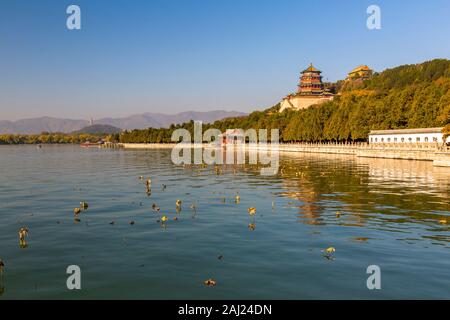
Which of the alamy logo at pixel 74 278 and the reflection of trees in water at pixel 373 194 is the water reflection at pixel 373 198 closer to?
the reflection of trees in water at pixel 373 194

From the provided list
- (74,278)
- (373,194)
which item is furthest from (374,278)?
(373,194)

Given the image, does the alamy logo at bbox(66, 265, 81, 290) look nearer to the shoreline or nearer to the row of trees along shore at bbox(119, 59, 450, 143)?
the shoreline

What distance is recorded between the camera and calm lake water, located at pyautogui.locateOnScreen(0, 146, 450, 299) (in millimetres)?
13797

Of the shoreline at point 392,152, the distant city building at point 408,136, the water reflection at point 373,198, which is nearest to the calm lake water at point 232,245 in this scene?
the water reflection at point 373,198

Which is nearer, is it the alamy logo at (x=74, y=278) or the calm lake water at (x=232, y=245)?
the calm lake water at (x=232, y=245)

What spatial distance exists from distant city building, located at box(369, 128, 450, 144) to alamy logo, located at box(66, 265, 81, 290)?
67864mm

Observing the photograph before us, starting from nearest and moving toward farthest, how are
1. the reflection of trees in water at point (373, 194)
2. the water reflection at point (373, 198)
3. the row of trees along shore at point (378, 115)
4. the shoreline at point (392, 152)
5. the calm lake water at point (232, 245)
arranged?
1. the calm lake water at point (232, 245)
2. the water reflection at point (373, 198)
3. the reflection of trees in water at point (373, 194)
4. the shoreline at point (392, 152)
5. the row of trees along shore at point (378, 115)

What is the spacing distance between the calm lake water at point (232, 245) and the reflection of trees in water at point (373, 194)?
0.46 ft

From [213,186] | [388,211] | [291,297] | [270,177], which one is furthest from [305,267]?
[270,177]

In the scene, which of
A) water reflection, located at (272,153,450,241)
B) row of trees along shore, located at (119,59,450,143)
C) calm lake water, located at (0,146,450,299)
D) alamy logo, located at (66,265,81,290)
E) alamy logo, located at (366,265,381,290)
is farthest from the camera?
row of trees along shore, located at (119,59,450,143)

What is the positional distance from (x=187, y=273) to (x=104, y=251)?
471 centimetres

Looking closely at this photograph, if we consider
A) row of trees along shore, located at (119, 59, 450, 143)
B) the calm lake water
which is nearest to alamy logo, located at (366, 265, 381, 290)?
the calm lake water

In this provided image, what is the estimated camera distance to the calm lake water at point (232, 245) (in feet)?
45.3
